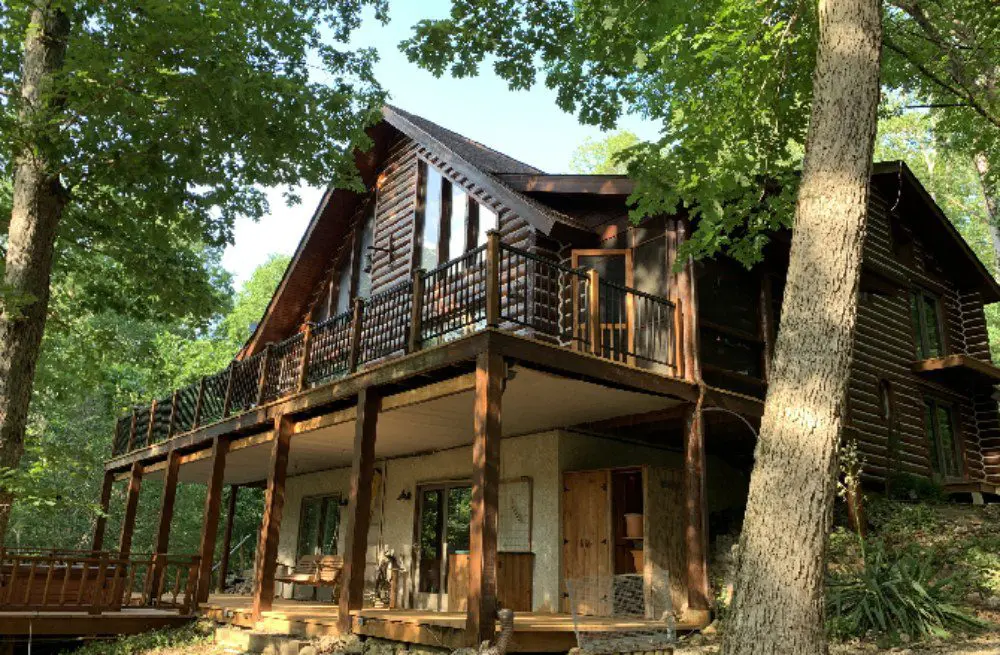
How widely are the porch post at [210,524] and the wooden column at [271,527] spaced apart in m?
2.05

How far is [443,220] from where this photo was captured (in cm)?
1491

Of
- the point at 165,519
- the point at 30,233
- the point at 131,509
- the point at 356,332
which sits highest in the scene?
the point at 30,233

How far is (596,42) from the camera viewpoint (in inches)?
496

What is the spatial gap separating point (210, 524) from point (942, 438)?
1540cm

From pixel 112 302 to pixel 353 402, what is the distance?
442cm

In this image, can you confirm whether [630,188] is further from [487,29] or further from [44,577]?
[44,577]

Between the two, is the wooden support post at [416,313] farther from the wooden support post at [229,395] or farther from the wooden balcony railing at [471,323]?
the wooden support post at [229,395]

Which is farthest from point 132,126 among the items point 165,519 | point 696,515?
point 165,519

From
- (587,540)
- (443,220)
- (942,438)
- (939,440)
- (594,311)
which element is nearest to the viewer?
(594,311)

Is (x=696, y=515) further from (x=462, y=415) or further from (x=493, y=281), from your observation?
(x=493, y=281)

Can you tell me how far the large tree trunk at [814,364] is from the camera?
5.38 meters

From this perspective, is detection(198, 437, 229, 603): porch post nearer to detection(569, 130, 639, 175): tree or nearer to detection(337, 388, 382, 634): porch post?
detection(337, 388, 382, 634): porch post

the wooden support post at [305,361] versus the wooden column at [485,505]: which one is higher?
the wooden support post at [305,361]

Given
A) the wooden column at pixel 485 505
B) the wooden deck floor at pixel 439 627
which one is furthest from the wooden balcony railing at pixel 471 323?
the wooden deck floor at pixel 439 627
